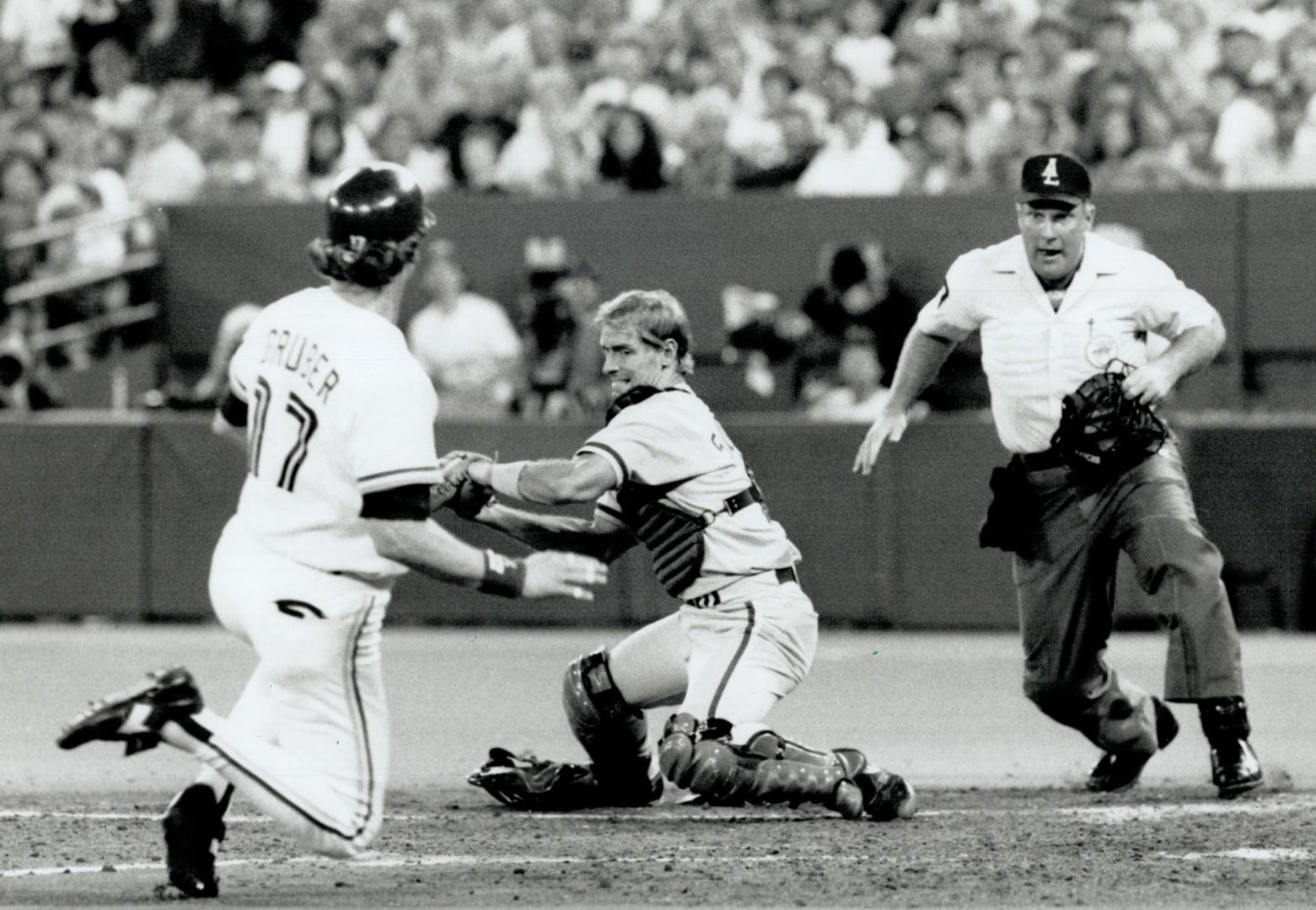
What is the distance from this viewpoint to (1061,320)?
7.35 metres

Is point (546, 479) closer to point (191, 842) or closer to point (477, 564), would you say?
point (477, 564)

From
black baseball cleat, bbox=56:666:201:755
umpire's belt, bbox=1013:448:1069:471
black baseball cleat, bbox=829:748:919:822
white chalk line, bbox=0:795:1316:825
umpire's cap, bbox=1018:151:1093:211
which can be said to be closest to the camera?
black baseball cleat, bbox=56:666:201:755

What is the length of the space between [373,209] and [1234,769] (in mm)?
3593

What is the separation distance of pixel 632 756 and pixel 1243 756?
6.71ft

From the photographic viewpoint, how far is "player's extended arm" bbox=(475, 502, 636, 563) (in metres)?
6.53

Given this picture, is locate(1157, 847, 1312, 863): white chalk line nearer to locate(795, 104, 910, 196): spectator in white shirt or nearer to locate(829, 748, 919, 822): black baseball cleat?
locate(829, 748, 919, 822): black baseball cleat

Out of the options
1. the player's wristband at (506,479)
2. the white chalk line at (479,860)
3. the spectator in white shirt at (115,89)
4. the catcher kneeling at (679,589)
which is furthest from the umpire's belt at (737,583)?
the spectator in white shirt at (115,89)

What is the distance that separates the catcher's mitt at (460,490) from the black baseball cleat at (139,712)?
1275 millimetres

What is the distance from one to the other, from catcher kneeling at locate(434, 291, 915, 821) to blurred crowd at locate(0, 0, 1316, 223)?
7610 mm

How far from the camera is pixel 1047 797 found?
7320mm

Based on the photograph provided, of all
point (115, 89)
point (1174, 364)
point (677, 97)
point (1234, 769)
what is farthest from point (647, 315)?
point (115, 89)

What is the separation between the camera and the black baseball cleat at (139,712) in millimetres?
4906

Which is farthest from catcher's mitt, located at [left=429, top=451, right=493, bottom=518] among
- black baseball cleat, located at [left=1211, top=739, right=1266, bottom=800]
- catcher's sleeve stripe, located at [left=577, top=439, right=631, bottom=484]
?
black baseball cleat, located at [left=1211, top=739, right=1266, bottom=800]

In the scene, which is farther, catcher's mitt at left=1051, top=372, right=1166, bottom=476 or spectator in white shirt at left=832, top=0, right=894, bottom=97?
spectator in white shirt at left=832, top=0, right=894, bottom=97
